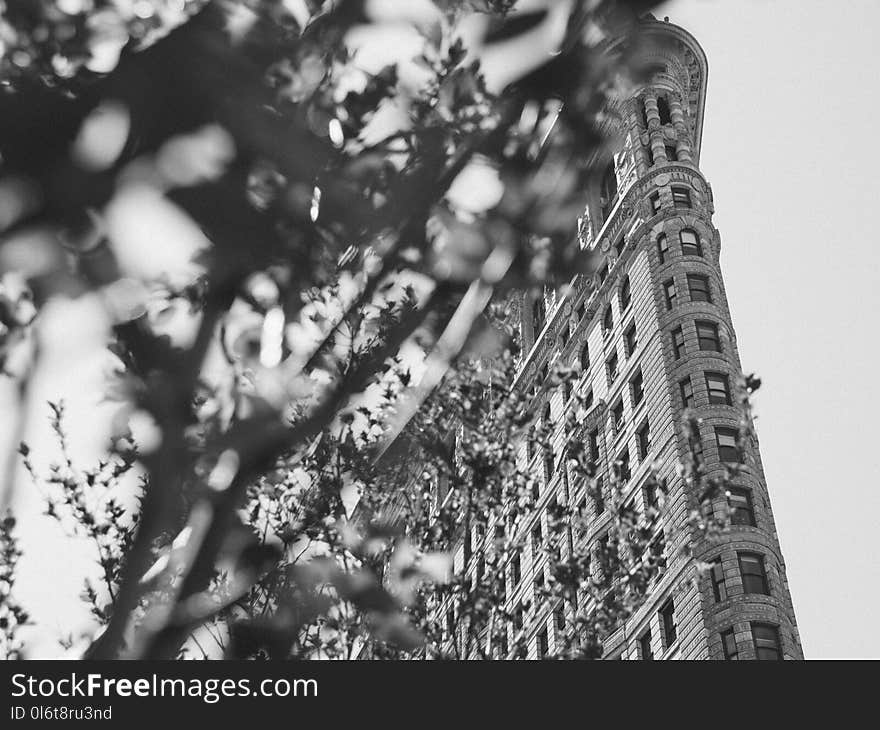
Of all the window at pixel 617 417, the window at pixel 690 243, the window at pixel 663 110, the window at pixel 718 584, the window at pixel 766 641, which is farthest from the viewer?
the window at pixel 663 110

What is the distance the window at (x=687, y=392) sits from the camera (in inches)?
1601

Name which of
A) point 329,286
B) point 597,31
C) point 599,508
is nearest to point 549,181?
point 597,31

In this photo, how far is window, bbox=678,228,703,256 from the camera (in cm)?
A: 4753

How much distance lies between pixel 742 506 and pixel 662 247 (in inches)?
613

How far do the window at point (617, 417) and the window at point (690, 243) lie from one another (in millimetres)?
8056

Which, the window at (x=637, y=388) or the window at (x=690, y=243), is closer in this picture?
the window at (x=637, y=388)

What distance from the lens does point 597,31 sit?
552cm

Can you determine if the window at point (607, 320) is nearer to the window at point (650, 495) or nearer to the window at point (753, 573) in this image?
the window at point (650, 495)

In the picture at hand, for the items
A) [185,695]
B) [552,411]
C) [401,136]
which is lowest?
[185,695]

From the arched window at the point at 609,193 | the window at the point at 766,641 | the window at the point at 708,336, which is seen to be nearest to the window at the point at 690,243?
the window at the point at 708,336

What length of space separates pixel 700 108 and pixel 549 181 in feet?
200

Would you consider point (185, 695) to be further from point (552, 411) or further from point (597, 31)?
point (552, 411)

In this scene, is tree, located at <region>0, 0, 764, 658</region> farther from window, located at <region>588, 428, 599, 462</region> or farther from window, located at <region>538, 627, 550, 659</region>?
window, located at <region>588, 428, 599, 462</region>

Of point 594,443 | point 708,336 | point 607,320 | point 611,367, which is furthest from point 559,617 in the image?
point 607,320
